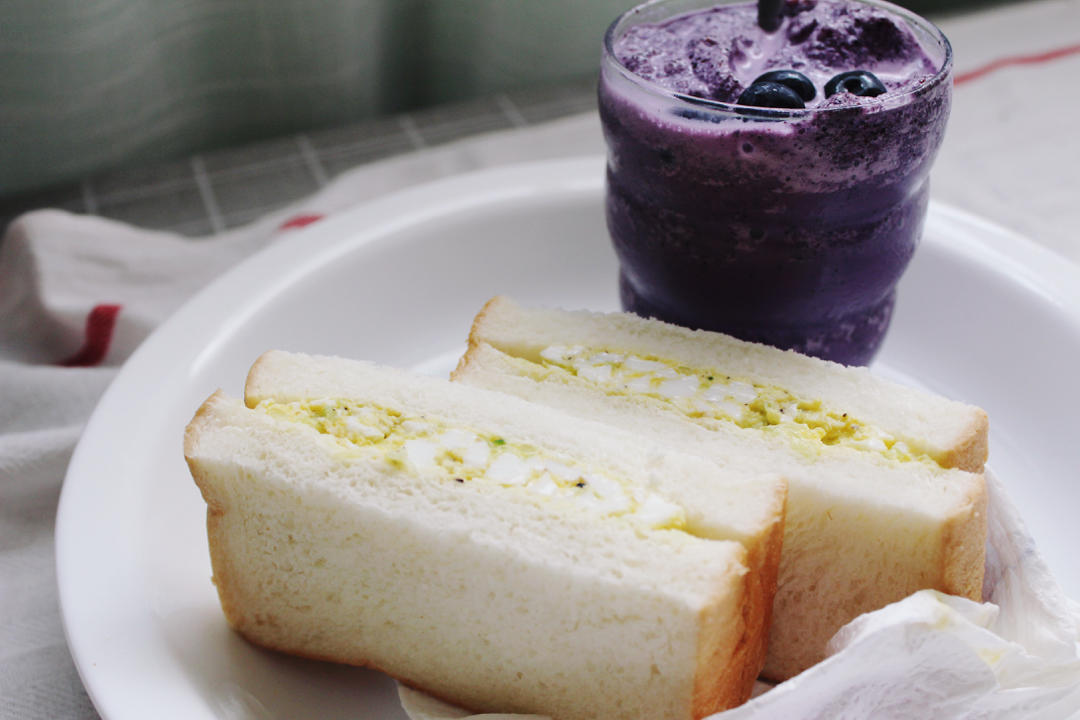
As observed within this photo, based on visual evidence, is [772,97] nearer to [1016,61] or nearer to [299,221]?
[299,221]

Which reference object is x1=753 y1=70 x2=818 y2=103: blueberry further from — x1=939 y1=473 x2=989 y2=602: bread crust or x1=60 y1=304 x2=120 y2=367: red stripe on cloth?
x1=60 y1=304 x2=120 y2=367: red stripe on cloth

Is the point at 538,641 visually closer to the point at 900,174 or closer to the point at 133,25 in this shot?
the point at 900,174

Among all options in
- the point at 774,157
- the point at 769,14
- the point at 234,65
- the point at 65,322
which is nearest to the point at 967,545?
the point at 774,157

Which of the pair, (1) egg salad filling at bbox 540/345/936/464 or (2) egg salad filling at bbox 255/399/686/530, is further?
(1) egg salad filling at bbox 540/345/936/464

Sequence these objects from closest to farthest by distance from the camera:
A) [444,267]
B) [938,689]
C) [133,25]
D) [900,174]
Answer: [938,689] < [900,174] < [444,267] < [133,25]

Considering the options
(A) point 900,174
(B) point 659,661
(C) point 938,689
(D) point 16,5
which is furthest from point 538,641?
(D) point 16,5

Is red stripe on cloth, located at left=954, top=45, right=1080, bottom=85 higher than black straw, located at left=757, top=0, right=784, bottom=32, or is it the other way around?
black straw, located at left=757, top=0, right=784, bottom=32

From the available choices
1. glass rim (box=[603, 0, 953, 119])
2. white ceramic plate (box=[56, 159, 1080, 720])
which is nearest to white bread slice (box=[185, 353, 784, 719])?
white ceramic plate (box=[56, 159, 1080, 720])
